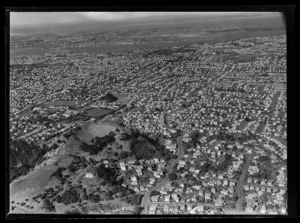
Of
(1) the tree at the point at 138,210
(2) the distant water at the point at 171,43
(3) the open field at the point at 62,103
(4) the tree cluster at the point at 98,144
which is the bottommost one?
(1) the tree at the point at 138,210

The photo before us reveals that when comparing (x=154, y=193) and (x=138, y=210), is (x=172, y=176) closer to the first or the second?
(x=154, y=193)

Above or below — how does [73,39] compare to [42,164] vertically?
above

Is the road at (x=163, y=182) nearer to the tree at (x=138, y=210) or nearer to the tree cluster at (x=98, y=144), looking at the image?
the tree at (x=138, y=210)

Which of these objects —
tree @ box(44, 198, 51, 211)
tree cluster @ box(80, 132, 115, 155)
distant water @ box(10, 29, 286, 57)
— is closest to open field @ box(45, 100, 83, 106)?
tree cluster @ box(80, 132, 115, 155)

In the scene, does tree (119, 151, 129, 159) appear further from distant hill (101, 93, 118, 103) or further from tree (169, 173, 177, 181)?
distant hill (101, 93, 118, 103)

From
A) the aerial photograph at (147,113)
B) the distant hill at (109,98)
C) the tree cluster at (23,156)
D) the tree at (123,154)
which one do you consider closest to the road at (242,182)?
the aerial photograph at (147,113)
